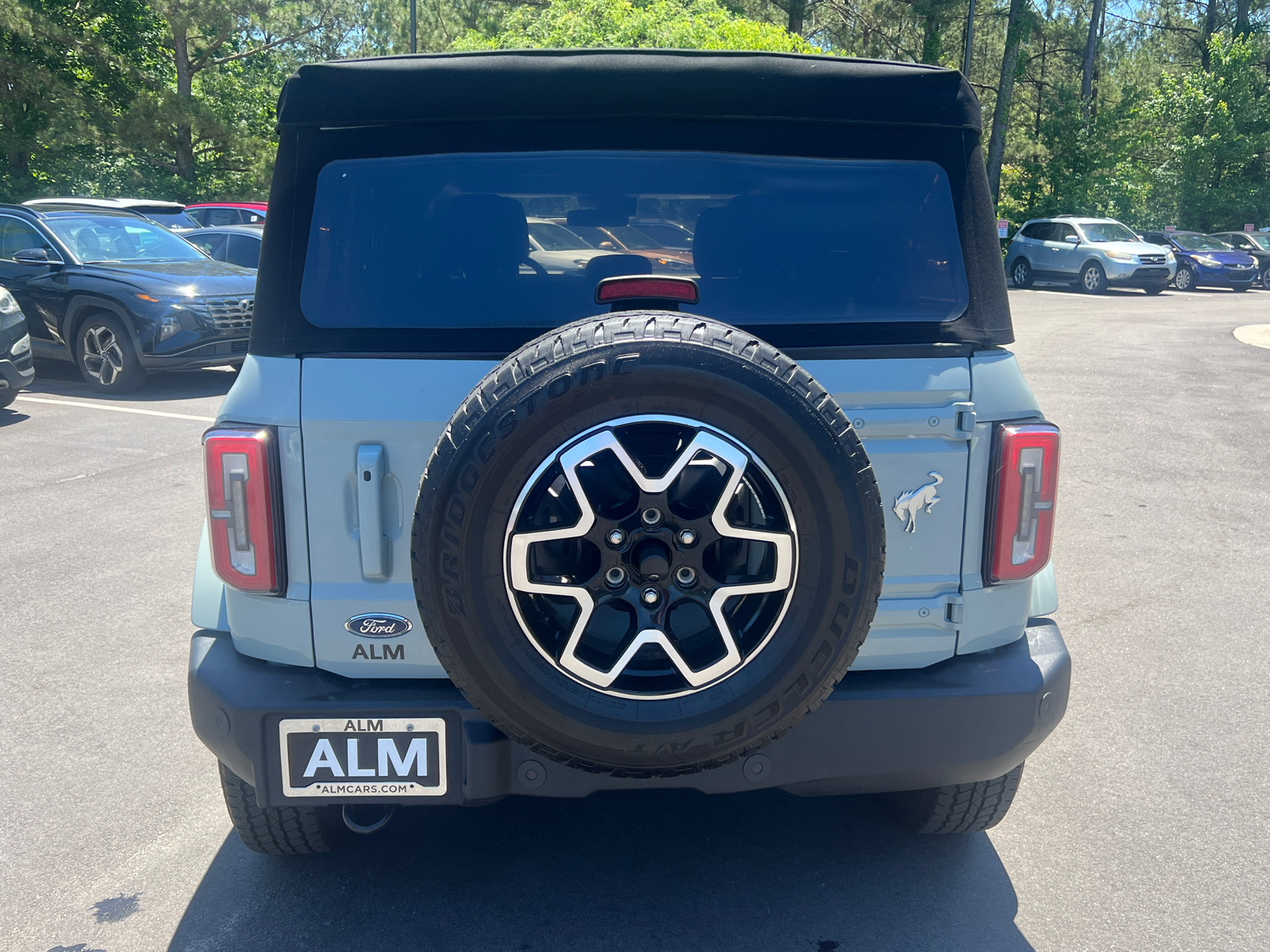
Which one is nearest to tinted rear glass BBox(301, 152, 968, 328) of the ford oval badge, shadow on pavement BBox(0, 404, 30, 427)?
the ford oval badge

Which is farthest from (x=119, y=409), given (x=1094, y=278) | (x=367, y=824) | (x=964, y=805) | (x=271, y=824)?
(x=1094, y=278)

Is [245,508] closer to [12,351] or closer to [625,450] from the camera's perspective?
[625,450]

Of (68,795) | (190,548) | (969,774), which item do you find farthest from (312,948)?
(190,548)

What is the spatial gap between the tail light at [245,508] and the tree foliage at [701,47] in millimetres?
18388

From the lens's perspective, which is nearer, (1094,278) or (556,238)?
(556,238)

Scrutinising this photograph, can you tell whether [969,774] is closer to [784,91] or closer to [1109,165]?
[784,91]

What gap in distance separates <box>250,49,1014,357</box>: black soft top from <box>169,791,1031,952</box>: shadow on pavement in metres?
1.44

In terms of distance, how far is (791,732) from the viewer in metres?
2.52

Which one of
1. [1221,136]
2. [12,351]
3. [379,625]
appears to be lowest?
[12,351]

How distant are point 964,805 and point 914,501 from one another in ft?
3.36

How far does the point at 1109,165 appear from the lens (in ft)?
120

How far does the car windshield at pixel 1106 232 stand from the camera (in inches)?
1077

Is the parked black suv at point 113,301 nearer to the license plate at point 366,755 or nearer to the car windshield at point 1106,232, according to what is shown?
the license plate at point 366,755

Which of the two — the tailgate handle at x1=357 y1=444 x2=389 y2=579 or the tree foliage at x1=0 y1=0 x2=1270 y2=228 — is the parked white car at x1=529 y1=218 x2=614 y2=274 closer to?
the tailgate handle at x1=357 y1=444 x2=389 y2=579
